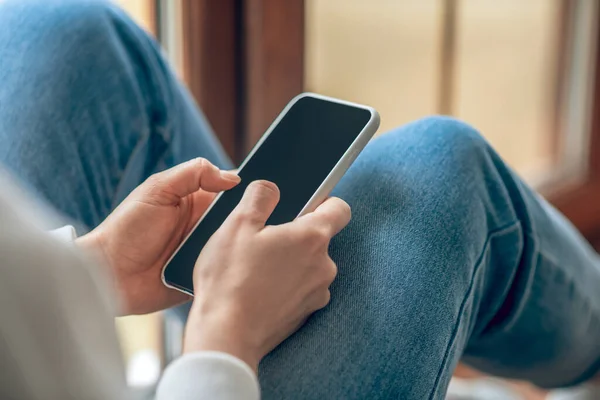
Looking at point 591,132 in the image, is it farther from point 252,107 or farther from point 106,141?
point 106,141

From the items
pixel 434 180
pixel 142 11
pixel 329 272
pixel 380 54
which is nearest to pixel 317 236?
pixel 329 272

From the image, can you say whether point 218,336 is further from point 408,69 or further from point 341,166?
point 408,69

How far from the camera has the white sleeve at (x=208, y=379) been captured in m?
0.38

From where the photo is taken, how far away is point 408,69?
134 cm

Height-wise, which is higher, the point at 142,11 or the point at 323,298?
the point at 142,11

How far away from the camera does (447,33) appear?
1334 mm

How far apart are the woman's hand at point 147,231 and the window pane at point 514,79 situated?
923mm

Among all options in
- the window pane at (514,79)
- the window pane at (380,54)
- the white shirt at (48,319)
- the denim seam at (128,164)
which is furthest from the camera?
the window pane at (514,79)

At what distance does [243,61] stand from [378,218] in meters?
0.51

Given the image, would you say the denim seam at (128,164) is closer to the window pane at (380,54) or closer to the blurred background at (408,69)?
the blurred background at (408,69)

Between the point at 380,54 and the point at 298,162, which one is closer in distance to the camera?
the point at 298,162

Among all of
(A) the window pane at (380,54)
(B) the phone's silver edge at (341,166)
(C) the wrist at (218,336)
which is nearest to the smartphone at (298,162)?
(B) the phone's silver edge at (341,166)

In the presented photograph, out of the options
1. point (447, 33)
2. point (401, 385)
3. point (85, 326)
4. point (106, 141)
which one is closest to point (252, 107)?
point (106, 141)

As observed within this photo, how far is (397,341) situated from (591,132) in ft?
3.47
